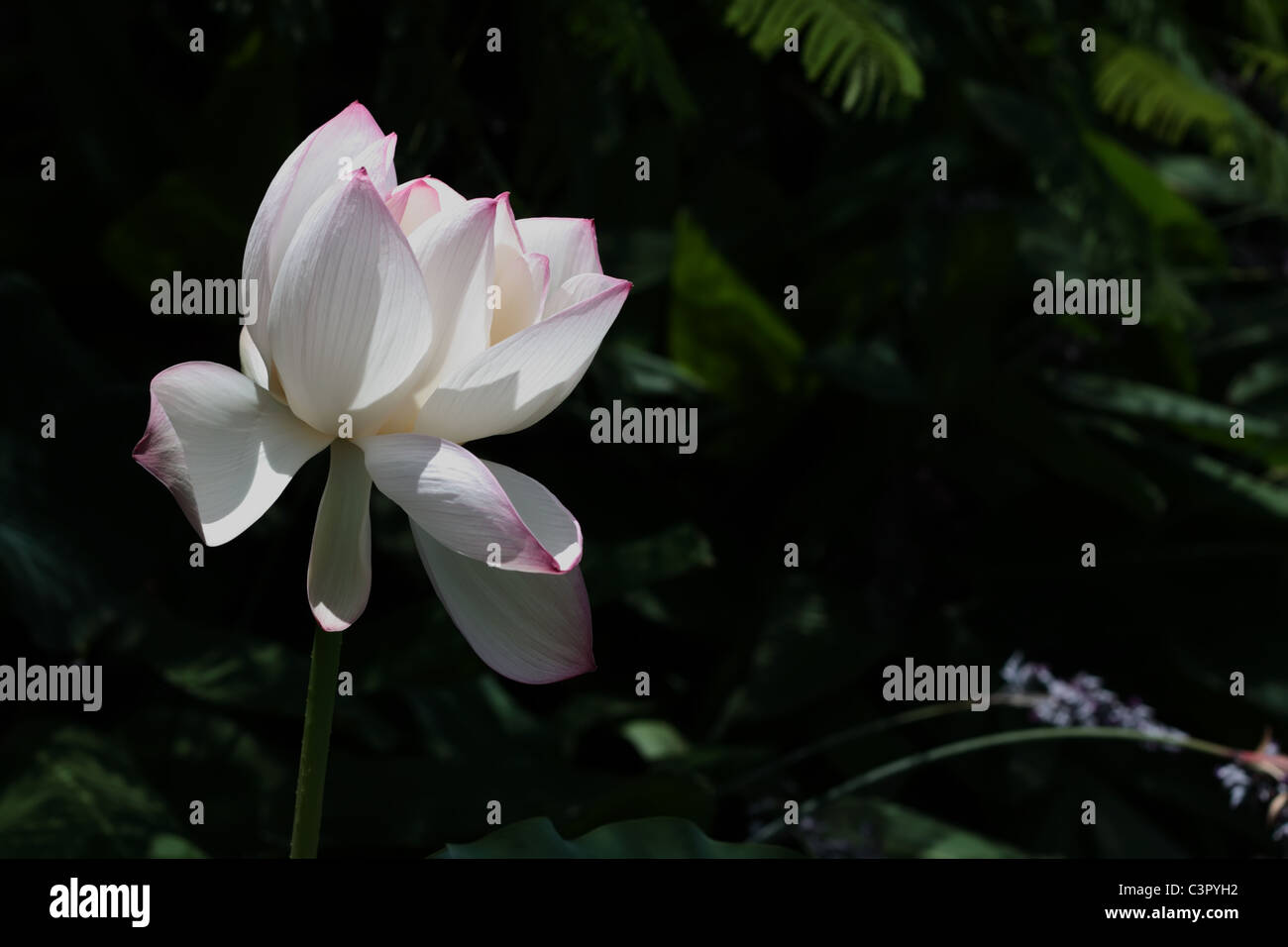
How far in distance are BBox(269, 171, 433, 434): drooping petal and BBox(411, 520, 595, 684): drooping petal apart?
1.6 inches

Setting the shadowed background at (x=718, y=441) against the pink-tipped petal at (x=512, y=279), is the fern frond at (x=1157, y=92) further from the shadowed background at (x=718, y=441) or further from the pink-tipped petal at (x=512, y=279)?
the pink-tipped petal at (x=512, y=279)

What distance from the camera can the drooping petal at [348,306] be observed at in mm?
227

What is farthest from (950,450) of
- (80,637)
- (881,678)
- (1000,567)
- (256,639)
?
(80,637)

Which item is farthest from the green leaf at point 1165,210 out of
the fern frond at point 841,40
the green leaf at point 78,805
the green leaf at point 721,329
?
the green leaf at point 78,805

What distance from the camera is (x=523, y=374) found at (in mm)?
230

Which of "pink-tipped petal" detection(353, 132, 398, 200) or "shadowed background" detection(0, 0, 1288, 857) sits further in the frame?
"shadowed background" detection(0, 0, 1288, 857)

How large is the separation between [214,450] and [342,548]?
30mm

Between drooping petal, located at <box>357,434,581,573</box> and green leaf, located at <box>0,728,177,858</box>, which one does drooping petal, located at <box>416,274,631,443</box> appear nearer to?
drooping petal, located at <box>357,434,581,573</box>

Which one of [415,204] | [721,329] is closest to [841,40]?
[721,329]

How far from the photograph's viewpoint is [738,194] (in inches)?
42.6

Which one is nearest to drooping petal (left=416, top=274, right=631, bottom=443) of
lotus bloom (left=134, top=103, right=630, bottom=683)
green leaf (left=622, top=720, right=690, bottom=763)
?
lotus bloom (left=134, top=103, right=630, bottom=683)

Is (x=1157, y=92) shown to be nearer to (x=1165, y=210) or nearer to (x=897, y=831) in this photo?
(x=1165, y=210)

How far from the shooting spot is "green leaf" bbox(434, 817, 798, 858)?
0.29 meters
